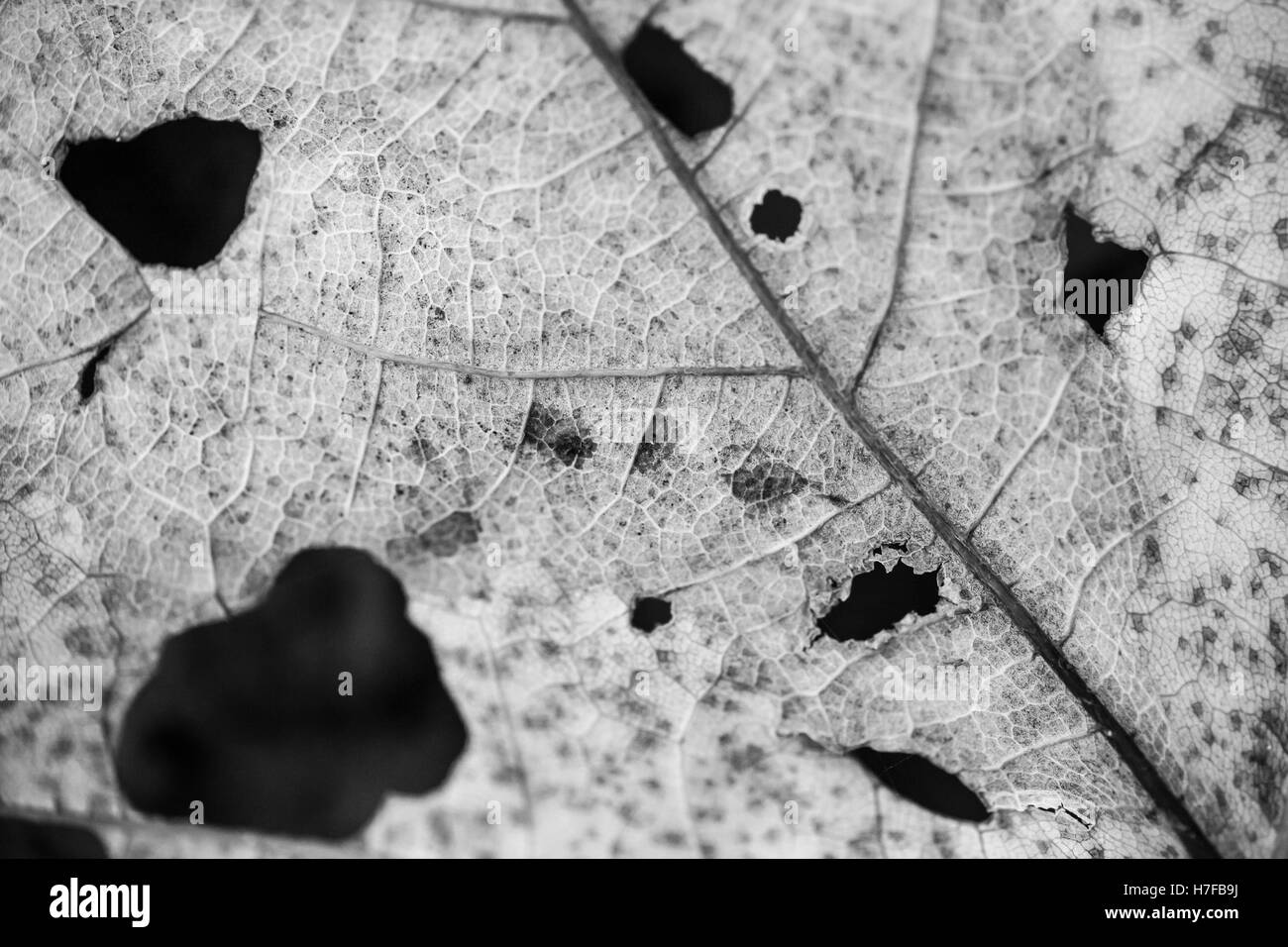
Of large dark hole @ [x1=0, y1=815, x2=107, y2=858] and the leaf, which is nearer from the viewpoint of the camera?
the leaf

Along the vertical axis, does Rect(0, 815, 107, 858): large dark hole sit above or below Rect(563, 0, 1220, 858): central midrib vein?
below

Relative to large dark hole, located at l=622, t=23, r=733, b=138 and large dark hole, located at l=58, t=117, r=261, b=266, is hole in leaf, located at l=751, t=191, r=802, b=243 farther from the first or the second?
large dark hole, located at l=58, t=117, r=261, b=266

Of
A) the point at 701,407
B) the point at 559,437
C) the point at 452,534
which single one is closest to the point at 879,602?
the point at 701,407

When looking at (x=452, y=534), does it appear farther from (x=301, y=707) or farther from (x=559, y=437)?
(x=301, y=707)

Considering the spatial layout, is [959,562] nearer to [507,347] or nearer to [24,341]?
[507,347]

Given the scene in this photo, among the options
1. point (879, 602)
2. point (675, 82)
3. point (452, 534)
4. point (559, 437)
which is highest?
point (675, 82)

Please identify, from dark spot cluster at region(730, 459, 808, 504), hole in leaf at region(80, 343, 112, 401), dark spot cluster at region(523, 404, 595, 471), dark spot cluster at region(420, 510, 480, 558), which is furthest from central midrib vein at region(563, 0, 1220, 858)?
hole in leaf at region(80, 343, 112, 401)
